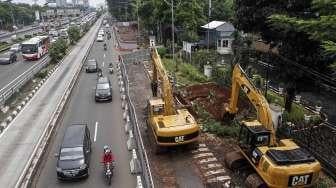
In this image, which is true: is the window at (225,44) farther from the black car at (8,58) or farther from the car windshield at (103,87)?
the black car at (8,58)

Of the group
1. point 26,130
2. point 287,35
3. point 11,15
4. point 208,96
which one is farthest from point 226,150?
point 11,15

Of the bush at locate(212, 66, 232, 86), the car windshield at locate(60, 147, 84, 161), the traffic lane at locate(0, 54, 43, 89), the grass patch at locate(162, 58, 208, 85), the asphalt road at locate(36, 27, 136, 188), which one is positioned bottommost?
the asphalt road at locate(36, 27, 136, 188)

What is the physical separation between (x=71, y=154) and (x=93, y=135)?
6.70m

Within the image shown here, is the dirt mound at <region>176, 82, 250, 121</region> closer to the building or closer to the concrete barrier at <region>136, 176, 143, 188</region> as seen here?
the concrete barrier at <region>136, 176, 143, 188</region>

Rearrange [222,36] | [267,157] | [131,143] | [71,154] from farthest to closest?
[222,36], [131,143], [71,154], [267,157]

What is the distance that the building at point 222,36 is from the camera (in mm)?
62125

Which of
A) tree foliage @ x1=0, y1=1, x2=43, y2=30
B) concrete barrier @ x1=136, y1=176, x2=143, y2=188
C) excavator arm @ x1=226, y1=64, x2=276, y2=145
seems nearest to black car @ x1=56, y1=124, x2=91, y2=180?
concrete barrier @ x1=136, y1=176, x2=143, y2=188

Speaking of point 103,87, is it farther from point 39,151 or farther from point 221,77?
point 39,151

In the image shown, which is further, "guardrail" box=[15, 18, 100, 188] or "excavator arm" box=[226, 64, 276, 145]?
"guardrail" box=[15, 18, 100, 188]

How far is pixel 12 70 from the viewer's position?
184 ft

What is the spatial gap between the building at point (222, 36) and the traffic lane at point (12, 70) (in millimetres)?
28108

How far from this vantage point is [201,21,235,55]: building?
6212 centimetres

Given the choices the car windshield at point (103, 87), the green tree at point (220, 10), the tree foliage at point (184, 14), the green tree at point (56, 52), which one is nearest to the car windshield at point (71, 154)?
the car windshield at point (103, 87)

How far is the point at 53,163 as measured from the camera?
23.5m
